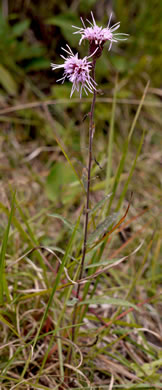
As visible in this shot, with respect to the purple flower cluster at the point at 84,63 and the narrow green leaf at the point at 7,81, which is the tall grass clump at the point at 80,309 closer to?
the purple flower cluster at the point at 84,63

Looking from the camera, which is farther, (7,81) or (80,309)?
(7,81)

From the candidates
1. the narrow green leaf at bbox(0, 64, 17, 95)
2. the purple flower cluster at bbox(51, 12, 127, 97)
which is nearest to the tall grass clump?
the purple flower cluster at bbox(51, 12, 127, 97)

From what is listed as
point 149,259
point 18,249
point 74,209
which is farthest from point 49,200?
point 149,259

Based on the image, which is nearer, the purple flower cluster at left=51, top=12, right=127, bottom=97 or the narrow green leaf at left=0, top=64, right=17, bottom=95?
the purple flower cluster at left=51, top=12, right=127, bottom=97

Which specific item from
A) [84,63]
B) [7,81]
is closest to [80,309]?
[84,63]

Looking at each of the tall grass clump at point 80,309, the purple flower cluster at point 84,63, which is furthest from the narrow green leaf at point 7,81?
the purple flower cluster at point 84,63

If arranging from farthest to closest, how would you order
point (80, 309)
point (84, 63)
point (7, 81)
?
1. point (7, 81)
2. point (80, 309)
3. point (84, 63)

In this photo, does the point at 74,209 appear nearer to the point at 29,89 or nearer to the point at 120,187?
the point at 120,187

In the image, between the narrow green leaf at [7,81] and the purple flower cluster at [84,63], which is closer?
the purple flower cluster at [84,63]

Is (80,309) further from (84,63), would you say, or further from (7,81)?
(7,81)

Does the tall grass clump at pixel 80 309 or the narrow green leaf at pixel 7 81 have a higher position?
the narrow green leaf at pixel 7 81

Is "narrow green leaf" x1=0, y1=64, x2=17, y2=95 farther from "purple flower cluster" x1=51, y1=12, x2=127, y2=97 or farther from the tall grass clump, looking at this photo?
"purple flower cluster" x1=51, y1=12, x2=127, y2=97
